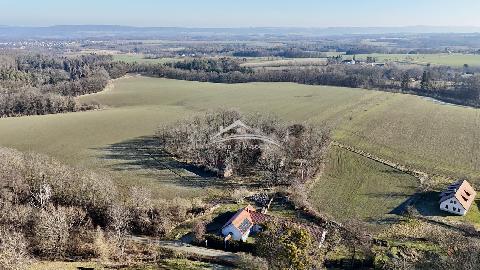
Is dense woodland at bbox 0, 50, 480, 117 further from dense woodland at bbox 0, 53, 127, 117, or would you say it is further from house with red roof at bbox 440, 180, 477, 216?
house with red roof at bbox 440, 180, 477, 216

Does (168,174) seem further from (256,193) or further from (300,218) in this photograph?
(300,218)

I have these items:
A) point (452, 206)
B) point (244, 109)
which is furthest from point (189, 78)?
point (452, 206)

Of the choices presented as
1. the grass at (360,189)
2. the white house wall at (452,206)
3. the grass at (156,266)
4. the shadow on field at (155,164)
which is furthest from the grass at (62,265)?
the white house wall at (452,206)

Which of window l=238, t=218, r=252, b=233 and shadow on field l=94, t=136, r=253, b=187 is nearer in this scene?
window l=238, t=218, r=252, b=233

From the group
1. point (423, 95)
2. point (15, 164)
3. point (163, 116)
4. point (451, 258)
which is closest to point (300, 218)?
point (451, 258)

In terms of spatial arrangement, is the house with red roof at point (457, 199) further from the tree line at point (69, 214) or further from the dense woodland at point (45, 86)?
the dense woodland at point (45, 86)

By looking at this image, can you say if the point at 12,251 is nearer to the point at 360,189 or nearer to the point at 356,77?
the point at 360,189

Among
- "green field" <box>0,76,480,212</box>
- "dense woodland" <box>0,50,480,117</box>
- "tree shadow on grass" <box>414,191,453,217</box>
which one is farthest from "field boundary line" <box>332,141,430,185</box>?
"dense woodland" <box>0,50,480,117</box>
